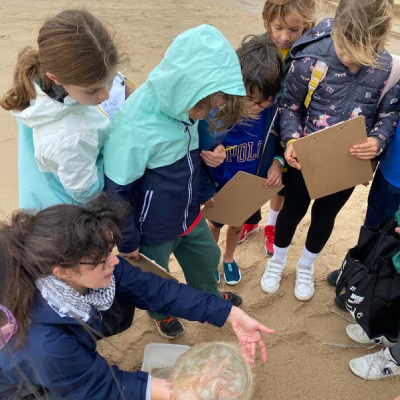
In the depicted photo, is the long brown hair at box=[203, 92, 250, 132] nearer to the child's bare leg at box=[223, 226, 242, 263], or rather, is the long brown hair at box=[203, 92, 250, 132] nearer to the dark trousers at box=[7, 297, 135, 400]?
the dark trousers at box=[7, 297, 135, 400]

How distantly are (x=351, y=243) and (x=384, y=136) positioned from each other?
1.08 meters

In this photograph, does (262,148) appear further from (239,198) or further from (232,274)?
(232,274)

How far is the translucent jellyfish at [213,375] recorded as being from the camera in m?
1.26

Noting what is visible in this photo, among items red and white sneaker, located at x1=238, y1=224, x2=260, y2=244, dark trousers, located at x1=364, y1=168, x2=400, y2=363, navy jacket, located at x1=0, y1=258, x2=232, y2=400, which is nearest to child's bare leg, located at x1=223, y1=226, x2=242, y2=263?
red and white sneaker, located at x1=238, y1=224, x2=260, y2=244

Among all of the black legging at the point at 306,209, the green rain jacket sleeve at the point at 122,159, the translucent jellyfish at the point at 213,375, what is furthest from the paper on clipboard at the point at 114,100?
the translucent jellyfish at the point at 213,375

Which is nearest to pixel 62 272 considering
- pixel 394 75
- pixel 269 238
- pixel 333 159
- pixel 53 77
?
pixel 53 77

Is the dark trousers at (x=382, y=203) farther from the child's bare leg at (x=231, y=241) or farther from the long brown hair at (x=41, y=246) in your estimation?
the long brown hair at (x=41, y=246)

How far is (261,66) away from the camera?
154 centimetres

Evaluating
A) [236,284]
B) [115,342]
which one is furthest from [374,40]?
[115,342]

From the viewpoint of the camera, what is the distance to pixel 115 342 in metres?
1.93

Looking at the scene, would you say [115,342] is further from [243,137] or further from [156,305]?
[243,137]

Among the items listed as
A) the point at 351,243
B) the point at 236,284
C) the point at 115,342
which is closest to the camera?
the point at 115,342

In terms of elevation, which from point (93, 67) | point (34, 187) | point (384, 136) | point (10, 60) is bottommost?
point (10, 60)

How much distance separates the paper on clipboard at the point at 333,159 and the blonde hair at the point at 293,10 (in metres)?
0.55
